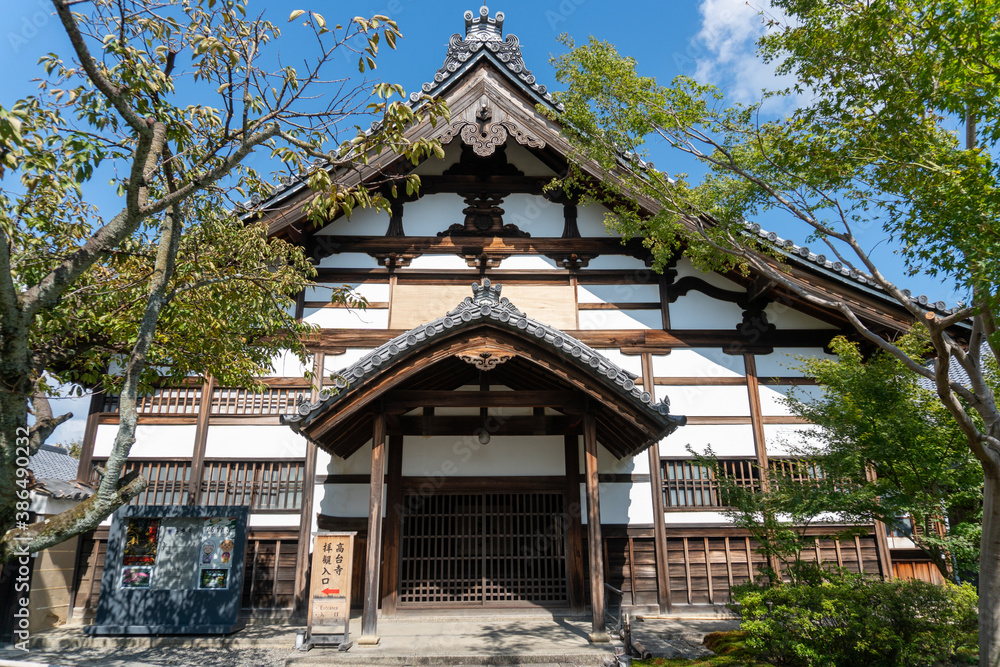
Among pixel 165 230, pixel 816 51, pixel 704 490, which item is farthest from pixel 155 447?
pixel 816 51

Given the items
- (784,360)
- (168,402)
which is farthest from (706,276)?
(168,402)

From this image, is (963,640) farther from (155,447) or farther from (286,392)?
(155,447)

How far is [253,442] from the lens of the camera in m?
11.0

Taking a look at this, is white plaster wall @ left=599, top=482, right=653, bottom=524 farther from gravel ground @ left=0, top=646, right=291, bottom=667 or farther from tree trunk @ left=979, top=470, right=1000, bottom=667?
gravel ground @ left=0, top=646, right=291, bottom=667

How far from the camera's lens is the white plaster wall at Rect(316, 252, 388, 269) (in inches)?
476

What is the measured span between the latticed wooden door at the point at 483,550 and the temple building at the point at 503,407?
38 mm

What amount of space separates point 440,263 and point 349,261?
181 cm

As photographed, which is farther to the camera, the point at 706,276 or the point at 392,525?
the point at 706,276

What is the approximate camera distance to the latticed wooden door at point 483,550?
33.7 ft

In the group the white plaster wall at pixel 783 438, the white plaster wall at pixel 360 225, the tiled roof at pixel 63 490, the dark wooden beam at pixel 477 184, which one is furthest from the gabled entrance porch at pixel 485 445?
the tiled roof at pixel 63 490

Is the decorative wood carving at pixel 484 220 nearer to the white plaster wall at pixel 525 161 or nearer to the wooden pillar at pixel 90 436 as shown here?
the white plaster wall at pixel 525 161

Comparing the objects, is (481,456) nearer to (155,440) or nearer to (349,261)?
(349,261)

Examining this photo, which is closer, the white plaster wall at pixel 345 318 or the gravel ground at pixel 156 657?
the gravel ground at pixel 156 657

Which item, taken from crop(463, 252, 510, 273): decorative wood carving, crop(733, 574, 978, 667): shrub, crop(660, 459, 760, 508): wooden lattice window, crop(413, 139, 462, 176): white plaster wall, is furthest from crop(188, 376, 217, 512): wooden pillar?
crop(733, 574, 978, 667): shrub
